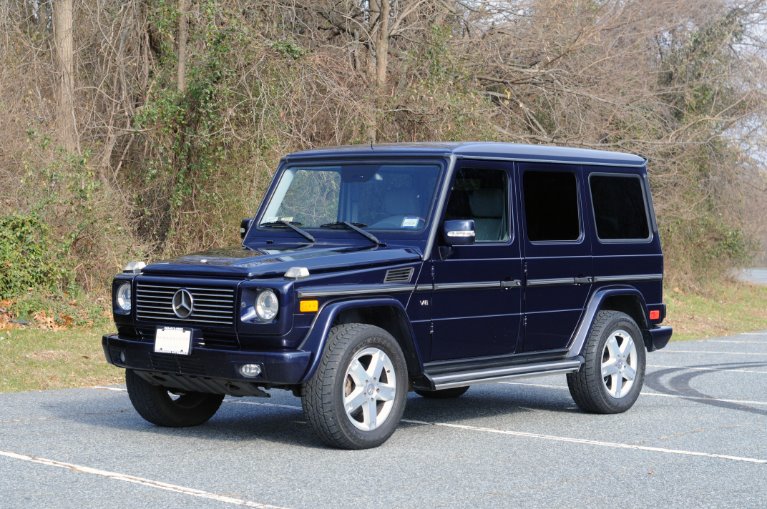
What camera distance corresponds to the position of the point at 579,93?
23.3 m

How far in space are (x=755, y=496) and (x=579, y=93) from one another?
57.2ft

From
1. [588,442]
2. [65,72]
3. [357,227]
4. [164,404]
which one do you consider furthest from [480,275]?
[65,72]

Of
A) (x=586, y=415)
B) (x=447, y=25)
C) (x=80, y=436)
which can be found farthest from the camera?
(x=447, y=25)

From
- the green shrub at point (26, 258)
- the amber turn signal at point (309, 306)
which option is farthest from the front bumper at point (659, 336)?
the green shrub at point (26, 258)

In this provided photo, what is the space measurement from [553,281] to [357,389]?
231cm

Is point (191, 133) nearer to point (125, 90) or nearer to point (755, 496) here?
point (125, 90)

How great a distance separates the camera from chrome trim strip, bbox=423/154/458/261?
27.3 ft

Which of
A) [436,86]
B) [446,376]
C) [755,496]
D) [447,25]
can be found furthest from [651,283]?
[447,25]

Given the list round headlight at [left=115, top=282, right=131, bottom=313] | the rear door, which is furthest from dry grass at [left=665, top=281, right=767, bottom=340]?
round headlight at [left=115, top=282, right=131, bottom=313]

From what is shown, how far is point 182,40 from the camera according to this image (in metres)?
18.6

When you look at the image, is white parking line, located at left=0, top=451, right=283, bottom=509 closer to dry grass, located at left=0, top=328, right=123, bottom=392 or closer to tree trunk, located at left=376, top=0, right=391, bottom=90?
dry grass, located at left=0, top=328, right=123, bottom=392

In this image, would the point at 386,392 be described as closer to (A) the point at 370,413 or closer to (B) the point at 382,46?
(A) the point at 370,413

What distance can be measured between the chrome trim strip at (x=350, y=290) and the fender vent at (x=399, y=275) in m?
0.04

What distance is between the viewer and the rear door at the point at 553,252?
914cm
